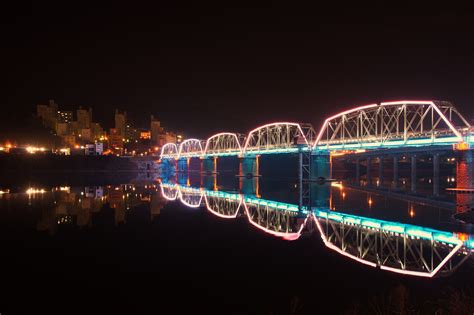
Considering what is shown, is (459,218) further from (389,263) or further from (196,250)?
(196,250)

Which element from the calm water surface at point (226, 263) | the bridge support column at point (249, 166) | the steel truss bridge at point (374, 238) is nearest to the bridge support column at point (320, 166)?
the bridge support column at point (249, 166)

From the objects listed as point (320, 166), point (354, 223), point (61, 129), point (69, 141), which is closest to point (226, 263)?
point (354, 223)

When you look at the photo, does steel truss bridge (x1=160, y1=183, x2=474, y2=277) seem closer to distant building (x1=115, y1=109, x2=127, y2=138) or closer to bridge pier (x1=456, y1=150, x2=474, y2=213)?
bridge pier (x1=456, y1=150, x2=474, y2=213)

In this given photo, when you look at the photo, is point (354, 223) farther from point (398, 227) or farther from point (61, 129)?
point (61, 129)

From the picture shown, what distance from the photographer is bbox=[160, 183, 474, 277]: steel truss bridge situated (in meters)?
18.5

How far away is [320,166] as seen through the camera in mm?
87500

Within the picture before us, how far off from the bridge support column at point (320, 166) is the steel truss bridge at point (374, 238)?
47.9m

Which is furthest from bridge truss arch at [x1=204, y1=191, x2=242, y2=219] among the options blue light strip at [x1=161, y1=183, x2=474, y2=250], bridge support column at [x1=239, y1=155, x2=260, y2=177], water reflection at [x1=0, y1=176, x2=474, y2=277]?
bridge support column at [x1=239, y1=155, x2=260, y2=177]

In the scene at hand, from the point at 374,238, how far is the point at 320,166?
64044 mm

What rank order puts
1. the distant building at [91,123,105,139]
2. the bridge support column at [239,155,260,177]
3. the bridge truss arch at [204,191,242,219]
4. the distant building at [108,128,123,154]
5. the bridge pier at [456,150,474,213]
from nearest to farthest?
the bridge truss arch at [204,191,242,219]
the bridge pier at [456,150,474,213]
the bridge support column at [239,155,260,177]
the distant building at [91,123,105,139]
the distant building at [108,128,123,154]

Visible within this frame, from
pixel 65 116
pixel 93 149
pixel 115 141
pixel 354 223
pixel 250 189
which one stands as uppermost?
pixel 65 116

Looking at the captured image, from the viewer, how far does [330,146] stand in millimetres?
78375

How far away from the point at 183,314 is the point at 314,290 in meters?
4.88

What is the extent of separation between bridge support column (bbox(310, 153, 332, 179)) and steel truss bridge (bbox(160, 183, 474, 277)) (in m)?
47.9
